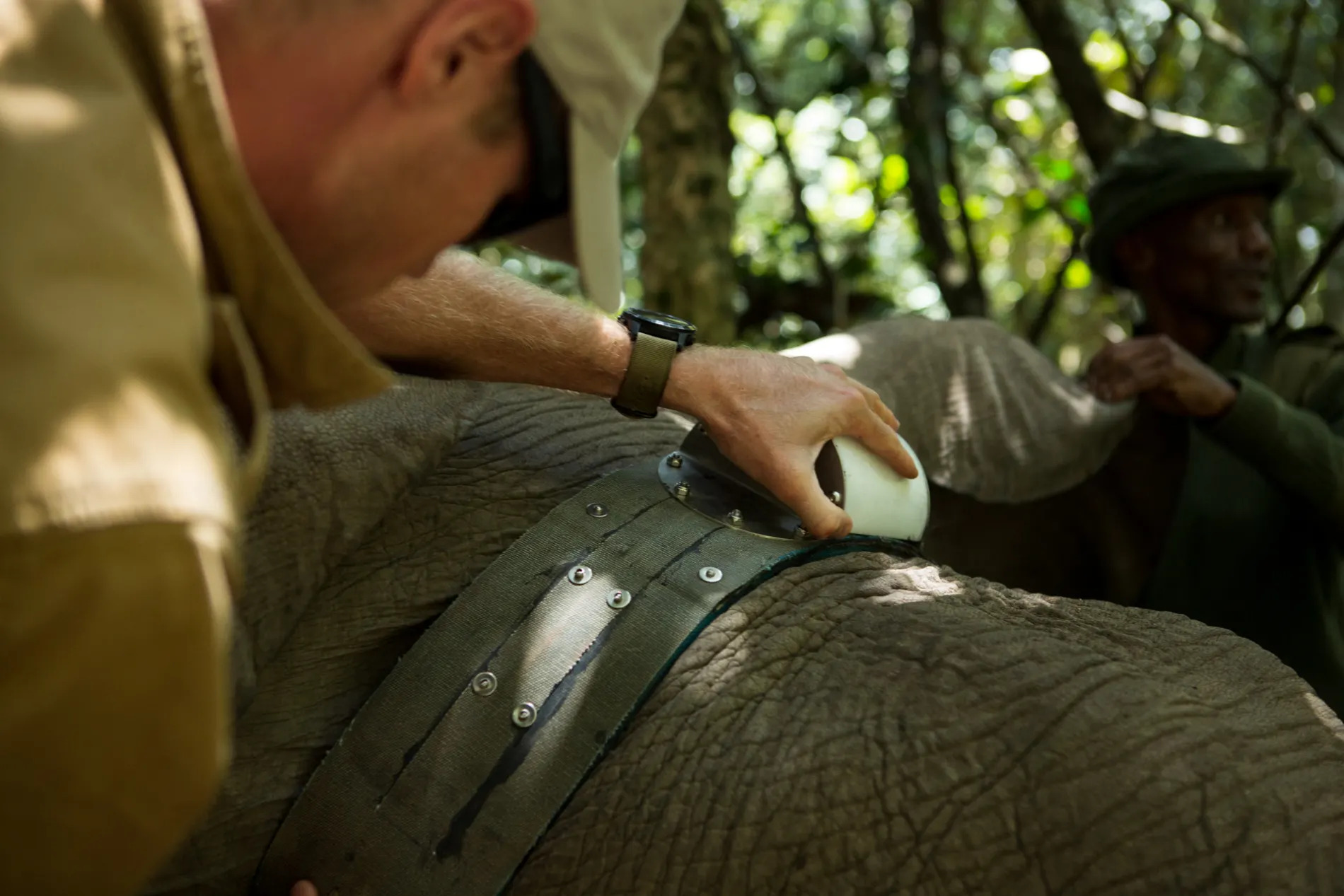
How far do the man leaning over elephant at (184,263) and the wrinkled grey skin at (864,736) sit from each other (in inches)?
21.0

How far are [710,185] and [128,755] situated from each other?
3.32m

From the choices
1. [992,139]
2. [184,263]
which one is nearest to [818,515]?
[184,263]

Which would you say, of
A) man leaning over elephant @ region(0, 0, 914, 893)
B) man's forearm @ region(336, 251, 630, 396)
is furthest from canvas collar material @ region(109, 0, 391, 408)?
man's forearm @ region(336, 251, 630, 396)

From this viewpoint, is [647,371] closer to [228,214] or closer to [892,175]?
[228,214]

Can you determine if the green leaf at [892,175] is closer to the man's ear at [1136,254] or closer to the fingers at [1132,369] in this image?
the man's ear at [1136,254]

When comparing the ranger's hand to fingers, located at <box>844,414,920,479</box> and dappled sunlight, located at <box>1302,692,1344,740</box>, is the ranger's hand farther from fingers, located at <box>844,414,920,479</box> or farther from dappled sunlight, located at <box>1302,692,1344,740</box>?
dappled sunlight, located at <box>1302,692,1344,740</box>

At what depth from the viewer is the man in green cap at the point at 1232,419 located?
347cm

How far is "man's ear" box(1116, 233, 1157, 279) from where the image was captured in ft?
14.3

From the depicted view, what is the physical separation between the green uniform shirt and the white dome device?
68.3 inches

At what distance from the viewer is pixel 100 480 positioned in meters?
0.83

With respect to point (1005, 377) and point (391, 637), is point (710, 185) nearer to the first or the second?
point (1005, 377)

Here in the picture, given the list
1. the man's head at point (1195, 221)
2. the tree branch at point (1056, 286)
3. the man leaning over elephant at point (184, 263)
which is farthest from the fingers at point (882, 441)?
the tree branch at point (1056, 286)

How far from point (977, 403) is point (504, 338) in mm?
1073

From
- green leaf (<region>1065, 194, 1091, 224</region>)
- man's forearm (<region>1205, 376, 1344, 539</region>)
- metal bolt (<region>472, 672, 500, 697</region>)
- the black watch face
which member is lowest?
man's forearm (<region>1205, 376, 1344, 539</region>)
